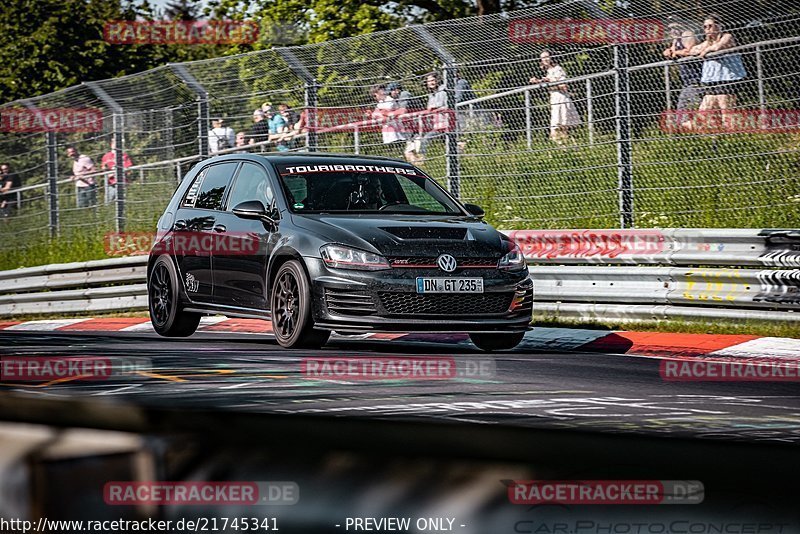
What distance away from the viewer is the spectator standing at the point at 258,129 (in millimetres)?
14070

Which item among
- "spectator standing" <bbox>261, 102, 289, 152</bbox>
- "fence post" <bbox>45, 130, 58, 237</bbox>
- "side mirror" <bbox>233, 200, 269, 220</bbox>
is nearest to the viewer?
"side mirror" <bbox>233, 200, 269, 220</bbox>

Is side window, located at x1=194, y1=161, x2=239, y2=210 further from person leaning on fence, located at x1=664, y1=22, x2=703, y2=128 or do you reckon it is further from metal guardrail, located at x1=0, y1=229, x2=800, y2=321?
person leaning on fence, located at x1=664, y1=22, x2=703, y2=128

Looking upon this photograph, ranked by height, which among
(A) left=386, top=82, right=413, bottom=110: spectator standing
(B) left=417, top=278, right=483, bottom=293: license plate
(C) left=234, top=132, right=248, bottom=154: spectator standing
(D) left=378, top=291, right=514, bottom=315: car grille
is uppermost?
(A) left=386, top=82, right=413, bottom=110: spectator standing

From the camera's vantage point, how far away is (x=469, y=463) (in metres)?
1.08

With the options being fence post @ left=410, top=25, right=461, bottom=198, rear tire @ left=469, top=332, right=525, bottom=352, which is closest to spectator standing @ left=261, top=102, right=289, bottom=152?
fence post @ left=410, top=25, right=461, bottom=198

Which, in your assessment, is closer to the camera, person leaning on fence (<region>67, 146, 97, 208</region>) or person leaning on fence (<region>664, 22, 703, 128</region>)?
person leaning on fence (<region>664, 22, 703, 128</region>)

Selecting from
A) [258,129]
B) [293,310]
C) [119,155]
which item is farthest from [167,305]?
[119,155]

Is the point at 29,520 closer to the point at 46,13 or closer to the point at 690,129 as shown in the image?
the point at 690,129

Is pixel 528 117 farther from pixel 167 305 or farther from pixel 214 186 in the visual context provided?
pixel 167 305

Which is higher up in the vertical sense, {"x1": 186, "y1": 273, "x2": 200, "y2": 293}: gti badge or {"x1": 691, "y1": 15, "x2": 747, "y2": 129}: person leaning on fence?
{"x1": 691, "y1": 15, "x2": 747, "y2": 129}: person leaning on fence

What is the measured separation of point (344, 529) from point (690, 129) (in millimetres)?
9457

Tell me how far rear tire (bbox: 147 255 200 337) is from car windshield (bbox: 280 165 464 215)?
1.23 metres

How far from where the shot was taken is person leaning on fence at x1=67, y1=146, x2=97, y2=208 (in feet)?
54.6

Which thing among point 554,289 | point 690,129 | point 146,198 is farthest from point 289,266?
point 146,198
